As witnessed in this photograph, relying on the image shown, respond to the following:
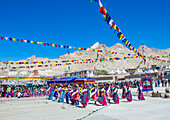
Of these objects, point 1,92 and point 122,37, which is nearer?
point 122,37

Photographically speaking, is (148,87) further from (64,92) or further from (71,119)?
(71,119)

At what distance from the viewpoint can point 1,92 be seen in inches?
950

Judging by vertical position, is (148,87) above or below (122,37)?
below

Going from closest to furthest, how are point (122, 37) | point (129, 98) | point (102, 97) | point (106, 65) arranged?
point (122, 37) < point (102, 97) < point (129, 98) < point (106, 65)

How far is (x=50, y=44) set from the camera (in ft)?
54.4

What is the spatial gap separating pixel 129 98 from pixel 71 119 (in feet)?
23.6

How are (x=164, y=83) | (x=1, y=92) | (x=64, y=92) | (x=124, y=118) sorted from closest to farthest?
(x=124, y=118) → (x=64, y=92) → (x=1, y=92) → (x=164, y=83)

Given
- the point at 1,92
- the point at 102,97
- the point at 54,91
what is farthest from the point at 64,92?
the point at 1,92

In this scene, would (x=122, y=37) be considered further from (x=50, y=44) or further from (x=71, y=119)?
(x=50, y=44)

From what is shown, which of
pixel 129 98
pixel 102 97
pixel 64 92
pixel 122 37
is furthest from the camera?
pixel 64 92

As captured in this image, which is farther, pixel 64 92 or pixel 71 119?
pixel 64 92

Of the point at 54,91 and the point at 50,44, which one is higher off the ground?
the point at 50,44

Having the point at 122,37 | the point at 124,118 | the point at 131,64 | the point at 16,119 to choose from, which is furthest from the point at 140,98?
the point at 131,64

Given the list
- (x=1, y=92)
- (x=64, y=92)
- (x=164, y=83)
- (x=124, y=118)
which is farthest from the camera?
(x=164, y=83)
